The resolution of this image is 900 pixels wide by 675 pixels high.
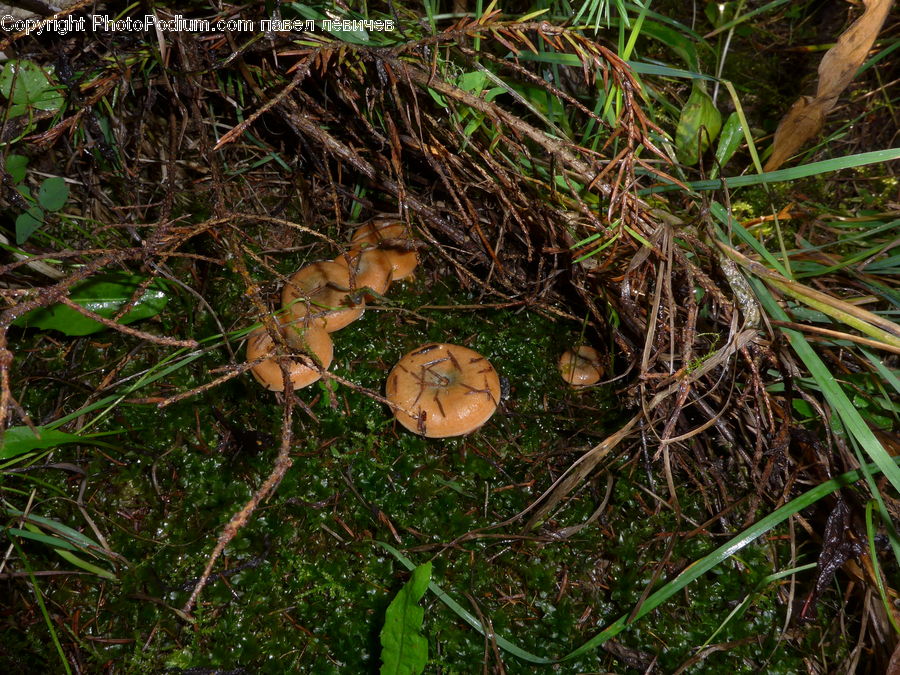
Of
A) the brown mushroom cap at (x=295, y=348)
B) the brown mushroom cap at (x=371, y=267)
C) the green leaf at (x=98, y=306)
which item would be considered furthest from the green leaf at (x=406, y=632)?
the green leaf at (x=98, y=306)

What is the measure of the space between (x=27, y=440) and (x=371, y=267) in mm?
1525

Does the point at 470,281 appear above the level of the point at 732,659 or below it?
above

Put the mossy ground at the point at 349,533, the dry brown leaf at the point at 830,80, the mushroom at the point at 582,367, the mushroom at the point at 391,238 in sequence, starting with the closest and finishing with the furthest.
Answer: the mossy ground at the point at 349,533 < the dry brown leaf at the point at 830,80 < the mushroom at the point at 582,367 < the mushroom at the point at 391,238

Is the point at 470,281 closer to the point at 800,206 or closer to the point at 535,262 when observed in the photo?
the point at 535,262

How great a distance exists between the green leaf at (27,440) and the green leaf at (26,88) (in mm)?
1399

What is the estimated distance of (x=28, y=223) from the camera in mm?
2369

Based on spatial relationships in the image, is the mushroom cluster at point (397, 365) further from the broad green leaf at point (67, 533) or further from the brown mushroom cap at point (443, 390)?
the broad green leaf at point (67, 533)

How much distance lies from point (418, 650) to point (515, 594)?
51 cm

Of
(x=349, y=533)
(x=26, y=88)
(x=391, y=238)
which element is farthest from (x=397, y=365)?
(x=26, y=88)

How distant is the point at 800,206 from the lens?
9.18ft

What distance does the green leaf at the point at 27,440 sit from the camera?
205 centimetres

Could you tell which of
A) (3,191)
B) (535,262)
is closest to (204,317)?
(3,191)

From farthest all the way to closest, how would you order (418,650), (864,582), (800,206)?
(800,206) → (864,582) → (418,650)

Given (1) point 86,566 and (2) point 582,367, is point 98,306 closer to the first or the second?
(1) point 86,566
